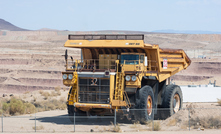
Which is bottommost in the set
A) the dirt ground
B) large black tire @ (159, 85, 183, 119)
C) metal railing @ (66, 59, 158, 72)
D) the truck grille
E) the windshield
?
the dirt ground

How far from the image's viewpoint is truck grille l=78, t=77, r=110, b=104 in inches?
840

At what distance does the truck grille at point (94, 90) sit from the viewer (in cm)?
2133

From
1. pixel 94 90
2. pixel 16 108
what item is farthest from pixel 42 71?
A: pixel 94 90

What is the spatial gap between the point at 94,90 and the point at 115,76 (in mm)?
1345

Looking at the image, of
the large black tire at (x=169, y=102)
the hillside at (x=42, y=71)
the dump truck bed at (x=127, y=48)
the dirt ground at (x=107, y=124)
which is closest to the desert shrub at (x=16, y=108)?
the dirt ground at (x=107, y=124)

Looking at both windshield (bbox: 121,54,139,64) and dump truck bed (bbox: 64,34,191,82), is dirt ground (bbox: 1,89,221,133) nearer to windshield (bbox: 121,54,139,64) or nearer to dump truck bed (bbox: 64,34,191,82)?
dump truck bed (bbox: 64,34,191,82)

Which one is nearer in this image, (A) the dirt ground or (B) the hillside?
(A) the dirt ground

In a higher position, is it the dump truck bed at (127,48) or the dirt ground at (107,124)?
the dump truck bed at (127,48)

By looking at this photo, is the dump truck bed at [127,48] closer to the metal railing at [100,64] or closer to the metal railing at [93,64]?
the metal railing at [100,64]

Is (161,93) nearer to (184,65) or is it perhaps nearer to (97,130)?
(184,65)

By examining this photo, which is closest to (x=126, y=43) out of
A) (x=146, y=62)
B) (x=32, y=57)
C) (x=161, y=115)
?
(x=146, y=62)

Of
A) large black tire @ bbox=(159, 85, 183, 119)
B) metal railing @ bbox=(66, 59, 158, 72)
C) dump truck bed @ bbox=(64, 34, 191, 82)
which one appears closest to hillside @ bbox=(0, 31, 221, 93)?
large black tire @ bbox=(159, 85, 183, 119)

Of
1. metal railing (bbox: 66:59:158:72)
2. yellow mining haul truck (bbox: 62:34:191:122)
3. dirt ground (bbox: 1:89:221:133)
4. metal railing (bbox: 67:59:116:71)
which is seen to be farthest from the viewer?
metal railing (bbox: 67:59:116:71)

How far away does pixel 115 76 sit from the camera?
21297mm
